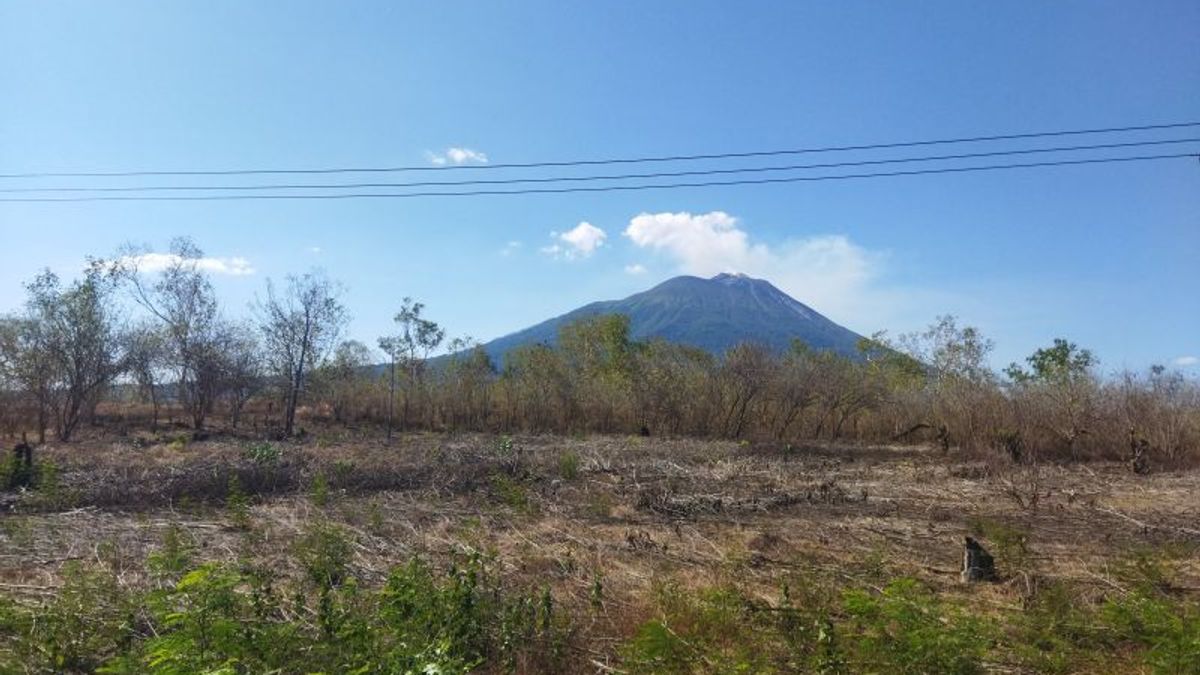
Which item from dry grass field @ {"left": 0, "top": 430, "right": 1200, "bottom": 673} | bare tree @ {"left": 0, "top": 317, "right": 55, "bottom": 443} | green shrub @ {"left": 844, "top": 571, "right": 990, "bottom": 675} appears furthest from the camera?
bare tree @ {"left": 0, "top": 317, "right": 55, "bottom": 443}

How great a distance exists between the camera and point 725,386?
29234 mm

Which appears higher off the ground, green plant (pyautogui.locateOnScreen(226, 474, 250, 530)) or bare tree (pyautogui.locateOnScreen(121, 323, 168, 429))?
bare tree (pyautogui.locateOnScreen(121, 323, 168, 429))

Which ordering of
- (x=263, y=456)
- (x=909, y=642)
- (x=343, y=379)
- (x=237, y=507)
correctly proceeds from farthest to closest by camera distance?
(x=343, y=379)
(x=263, y=456)
(x=237, y=507)
(x=909, y=642)

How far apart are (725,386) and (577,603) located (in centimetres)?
2370

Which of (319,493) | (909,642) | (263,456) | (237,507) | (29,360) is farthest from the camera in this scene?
(29,360)

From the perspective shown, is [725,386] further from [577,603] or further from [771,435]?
[577,603]

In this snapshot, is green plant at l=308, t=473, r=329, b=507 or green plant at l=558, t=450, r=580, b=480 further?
green plant at l=558, t=450, r=580, b=480

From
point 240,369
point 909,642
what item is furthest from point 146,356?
point 909,642

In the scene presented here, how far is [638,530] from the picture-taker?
930 centimetres

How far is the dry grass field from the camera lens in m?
5.92

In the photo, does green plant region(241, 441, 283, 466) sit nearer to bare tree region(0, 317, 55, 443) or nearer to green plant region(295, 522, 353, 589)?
green plant region(295, 522, 353, 589)

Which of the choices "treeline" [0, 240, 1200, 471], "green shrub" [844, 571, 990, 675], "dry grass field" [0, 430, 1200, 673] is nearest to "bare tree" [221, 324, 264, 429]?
"treeline" [0, 240, 1200, 471]

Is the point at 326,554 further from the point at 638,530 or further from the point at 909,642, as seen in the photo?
the point at 909,642

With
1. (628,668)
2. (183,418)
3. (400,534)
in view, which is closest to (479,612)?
(628,668)
